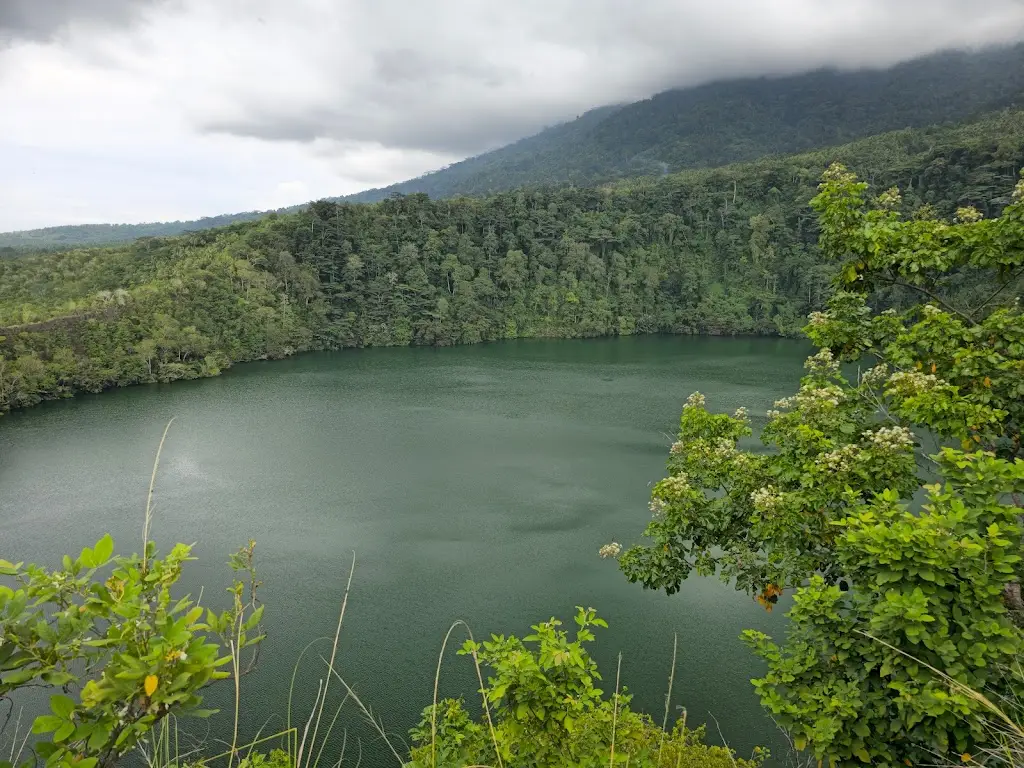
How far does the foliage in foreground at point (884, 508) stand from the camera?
3.20 meters

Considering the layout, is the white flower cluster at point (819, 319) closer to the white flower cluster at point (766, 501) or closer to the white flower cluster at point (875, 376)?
the white flower cluster at point (875, 376)

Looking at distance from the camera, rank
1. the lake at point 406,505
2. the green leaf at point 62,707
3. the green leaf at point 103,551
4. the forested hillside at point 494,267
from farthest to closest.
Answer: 1. the forested hillside at point 494,267
2. the lake at point 406,505
3. the green leaf at point 103,551
4. the green leaf at point 62,707

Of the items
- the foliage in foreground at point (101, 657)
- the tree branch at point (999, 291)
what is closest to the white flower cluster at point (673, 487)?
the tree branch at point (999, 291)

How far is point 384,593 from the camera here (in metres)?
13.7

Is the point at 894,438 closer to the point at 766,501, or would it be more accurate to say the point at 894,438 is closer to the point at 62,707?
the point at 766,501

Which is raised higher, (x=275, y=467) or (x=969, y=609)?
(x=969, y=609)

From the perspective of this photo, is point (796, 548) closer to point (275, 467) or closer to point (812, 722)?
point (812, 722)

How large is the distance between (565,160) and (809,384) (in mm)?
177086

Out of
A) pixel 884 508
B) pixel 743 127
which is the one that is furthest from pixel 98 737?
pixel 743 127

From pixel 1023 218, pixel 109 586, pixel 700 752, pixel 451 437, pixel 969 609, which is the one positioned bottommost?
pixel 451 437

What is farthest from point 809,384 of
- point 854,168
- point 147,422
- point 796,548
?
point 854,168

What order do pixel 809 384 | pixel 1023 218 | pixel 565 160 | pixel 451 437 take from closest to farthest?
pixel 1023 218, pixel 809 384, pixel 451 437, pixel 565 160

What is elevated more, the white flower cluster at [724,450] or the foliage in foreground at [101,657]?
the foliage in foreground at [101,657]

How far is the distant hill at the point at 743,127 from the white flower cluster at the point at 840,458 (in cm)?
→ 11435
